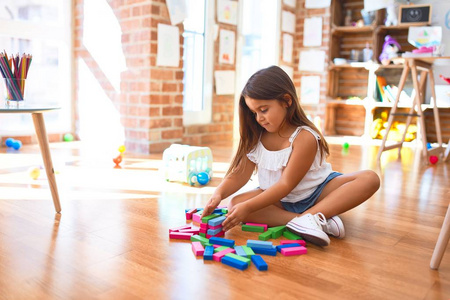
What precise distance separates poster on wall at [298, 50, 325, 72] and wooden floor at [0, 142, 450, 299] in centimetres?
268

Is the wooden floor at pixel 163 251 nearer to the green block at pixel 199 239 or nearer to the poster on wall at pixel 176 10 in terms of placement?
the green block at pixel 199 239

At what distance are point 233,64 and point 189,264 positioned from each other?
2.94 meters

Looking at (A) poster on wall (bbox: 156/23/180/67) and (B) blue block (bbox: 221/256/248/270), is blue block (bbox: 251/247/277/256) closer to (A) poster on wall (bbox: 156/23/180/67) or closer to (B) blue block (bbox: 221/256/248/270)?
(B) blue block (bbox: 221/256/248/270)

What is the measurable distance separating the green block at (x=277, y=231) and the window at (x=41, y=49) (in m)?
2.08

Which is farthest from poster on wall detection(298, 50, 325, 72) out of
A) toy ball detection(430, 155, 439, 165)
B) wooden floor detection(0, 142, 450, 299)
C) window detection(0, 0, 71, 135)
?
wooden floor detection(0, 142, 450, 299)

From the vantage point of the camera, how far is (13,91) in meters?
1.38

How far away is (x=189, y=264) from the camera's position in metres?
1.09

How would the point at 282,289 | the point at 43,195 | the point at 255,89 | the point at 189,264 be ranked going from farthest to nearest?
the point at 43,195
the point at 255,89
the point at 189,264
the point at 282,289

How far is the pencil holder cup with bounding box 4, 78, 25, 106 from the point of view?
54.4 inches

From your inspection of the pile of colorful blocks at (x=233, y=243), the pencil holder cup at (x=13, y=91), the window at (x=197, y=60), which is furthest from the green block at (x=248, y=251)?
the window at (x=197, y=60)

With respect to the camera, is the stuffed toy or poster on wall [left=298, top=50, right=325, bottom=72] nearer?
the stuffed toy

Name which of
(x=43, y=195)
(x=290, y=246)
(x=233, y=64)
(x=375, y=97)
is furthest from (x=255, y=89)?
(x=375, y=97)

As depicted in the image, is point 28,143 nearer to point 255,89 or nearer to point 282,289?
point 255,89

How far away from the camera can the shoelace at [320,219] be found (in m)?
1.29
